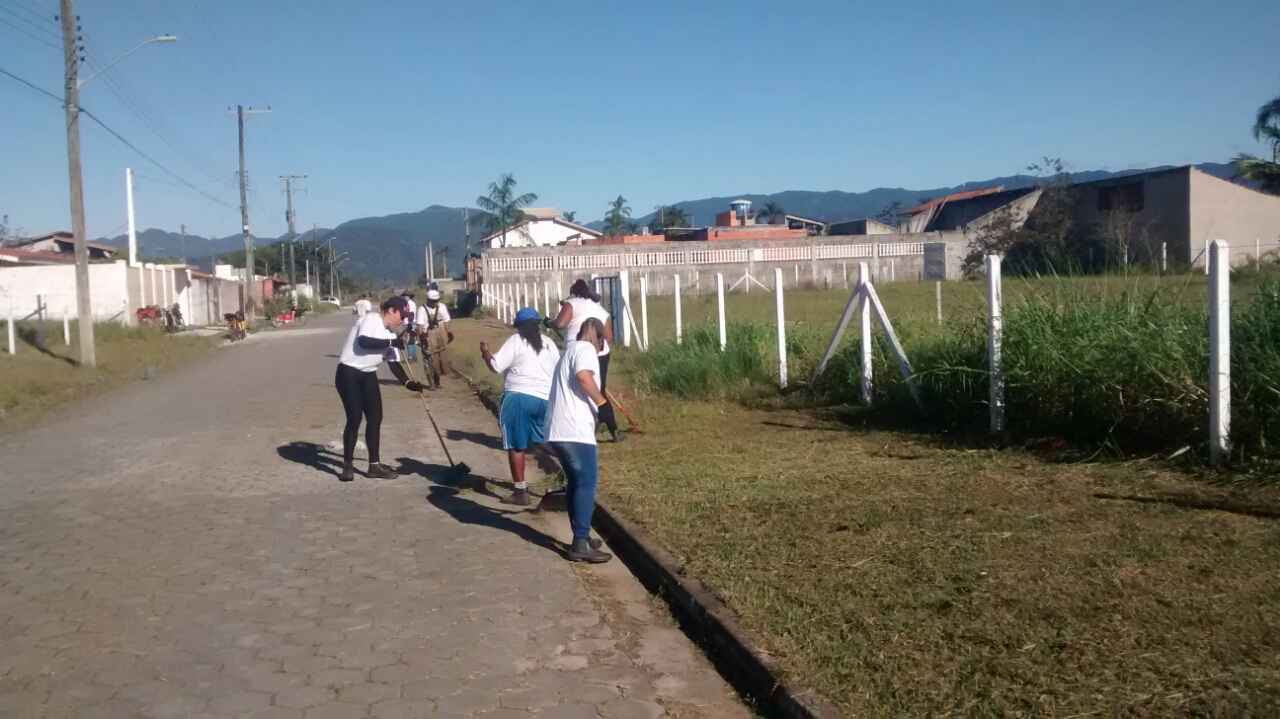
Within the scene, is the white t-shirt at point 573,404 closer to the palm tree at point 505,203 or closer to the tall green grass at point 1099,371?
the tall green grass at point 1099,371

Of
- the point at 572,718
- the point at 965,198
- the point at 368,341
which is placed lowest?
the point at 572,718

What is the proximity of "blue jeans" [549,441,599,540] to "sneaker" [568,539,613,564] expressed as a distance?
0.13 metres

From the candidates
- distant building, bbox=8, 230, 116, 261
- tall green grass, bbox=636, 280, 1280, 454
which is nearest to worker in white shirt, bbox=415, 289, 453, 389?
tall green grass, bbox=636, 280, 1280, 454

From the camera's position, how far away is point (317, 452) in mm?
11438

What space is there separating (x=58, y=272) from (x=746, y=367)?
110 ft

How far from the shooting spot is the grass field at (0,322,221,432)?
17047 mm

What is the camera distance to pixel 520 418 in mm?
8422

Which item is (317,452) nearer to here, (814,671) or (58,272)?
(814,671)

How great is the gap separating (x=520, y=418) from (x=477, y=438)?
421 cm

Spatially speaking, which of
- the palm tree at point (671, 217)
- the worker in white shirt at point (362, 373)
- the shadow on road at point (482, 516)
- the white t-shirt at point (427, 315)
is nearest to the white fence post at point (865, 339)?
the shadow on road at point (482, 516)

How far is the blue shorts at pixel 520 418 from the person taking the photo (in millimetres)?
8422

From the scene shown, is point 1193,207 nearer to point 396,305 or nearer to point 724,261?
point 724,261

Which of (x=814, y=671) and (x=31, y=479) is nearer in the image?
(x=814, y=671)

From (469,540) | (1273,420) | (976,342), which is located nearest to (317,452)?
(469,540)
